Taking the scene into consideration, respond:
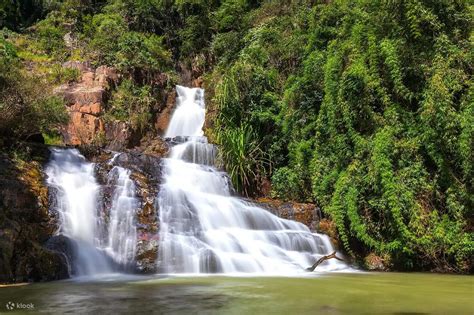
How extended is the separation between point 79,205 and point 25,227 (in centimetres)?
191

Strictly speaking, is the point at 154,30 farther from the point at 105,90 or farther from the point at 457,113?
the point at 457,113

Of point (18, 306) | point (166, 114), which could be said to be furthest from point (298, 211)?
point (166, 114)

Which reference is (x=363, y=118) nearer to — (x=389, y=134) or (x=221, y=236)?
(x=389, y=134)

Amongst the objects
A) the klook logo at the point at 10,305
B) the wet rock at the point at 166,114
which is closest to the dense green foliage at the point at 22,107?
the klook logo at the point at 10,305

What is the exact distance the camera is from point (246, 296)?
726 centimetres

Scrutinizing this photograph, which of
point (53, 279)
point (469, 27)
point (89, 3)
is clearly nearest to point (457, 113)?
point (469, 27)

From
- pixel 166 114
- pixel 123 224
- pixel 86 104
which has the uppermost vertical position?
pixel 86 104

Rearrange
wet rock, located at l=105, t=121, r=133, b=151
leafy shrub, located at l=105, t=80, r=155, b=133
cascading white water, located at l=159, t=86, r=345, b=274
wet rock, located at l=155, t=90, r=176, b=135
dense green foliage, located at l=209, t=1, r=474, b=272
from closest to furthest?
cascading white water, located at l=159, t=86, r=345, b=274 < dense green foliage, located at l=209, t=1, r=474, b=272 < wet rock, located at l=105, t=121, r=133, b=151 < leafy shrub, located at l=105, t=80, r=155, b=133 < wet rock, located at l=155, t=90, r=176, b=135

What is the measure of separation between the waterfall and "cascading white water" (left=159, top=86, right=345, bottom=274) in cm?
87

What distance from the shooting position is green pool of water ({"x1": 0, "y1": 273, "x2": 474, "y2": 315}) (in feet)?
20.2

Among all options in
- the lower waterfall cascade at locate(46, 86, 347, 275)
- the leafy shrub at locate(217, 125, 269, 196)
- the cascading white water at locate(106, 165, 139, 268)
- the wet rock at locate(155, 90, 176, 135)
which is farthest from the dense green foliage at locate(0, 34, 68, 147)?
the wet rock at locate(155, 90, 176, 135)

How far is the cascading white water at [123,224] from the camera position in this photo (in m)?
10.6

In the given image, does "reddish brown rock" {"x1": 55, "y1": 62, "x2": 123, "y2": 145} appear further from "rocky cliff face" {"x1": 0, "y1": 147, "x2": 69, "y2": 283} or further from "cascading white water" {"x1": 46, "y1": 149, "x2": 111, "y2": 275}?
"rocky cliff face" {"x1": 0, "y1": 147, "x2": 69, "y2": 283}

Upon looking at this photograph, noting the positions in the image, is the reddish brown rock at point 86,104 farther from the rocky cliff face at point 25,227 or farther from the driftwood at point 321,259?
the driftwood at point 321,259
